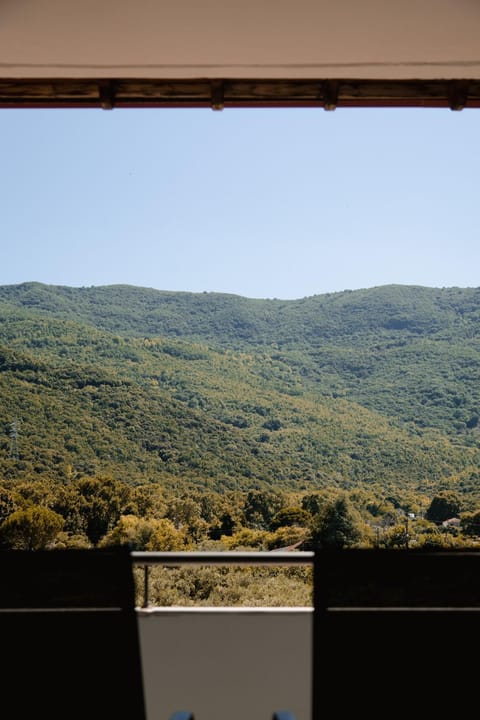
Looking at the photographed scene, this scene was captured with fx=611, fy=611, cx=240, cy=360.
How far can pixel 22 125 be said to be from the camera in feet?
84.1

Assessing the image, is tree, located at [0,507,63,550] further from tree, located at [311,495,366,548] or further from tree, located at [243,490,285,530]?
tree, located at [311,495,366,548]

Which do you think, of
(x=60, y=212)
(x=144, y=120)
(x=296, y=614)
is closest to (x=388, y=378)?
(x=144, y=120)

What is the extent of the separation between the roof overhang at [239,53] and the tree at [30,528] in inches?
796

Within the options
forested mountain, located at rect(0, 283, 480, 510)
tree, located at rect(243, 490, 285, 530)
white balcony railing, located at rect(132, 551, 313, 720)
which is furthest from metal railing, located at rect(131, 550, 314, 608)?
forested mountain, located at rect(0, 283, 480, 510)

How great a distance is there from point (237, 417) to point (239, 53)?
34.0 m

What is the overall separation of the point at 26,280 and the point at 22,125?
1937cm

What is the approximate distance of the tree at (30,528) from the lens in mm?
20609

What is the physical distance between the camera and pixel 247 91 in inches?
90.6

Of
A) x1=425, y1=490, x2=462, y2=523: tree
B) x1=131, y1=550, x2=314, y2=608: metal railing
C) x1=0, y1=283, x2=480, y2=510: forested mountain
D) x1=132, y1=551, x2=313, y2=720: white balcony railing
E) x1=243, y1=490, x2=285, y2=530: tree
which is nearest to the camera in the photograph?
x1=131, y1=550, x2=314, y2=608: metal railing

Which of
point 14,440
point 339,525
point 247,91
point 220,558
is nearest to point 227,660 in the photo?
point 220,558

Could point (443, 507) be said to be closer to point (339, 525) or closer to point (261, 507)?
point (339, 525)

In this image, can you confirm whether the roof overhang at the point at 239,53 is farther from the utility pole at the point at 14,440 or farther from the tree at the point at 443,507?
the utility pole at the point at 14,440

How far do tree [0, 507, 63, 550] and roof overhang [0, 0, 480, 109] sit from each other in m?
20.2

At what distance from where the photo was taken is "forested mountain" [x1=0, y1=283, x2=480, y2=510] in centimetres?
2869
